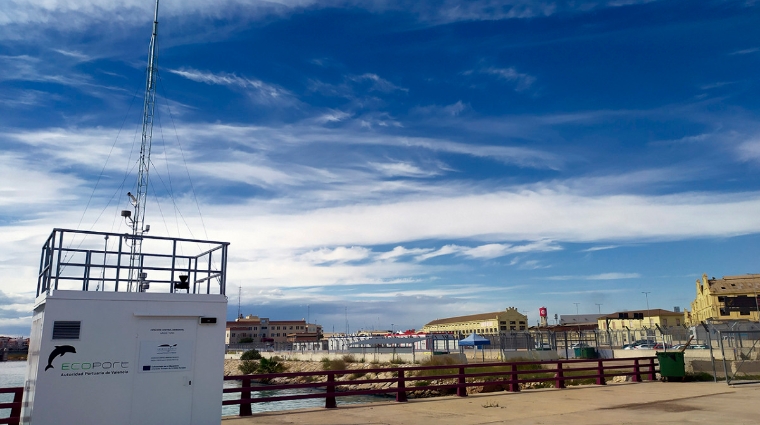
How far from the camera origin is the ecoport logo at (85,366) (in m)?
9.87

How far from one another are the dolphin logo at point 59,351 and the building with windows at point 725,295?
78306 millimetres

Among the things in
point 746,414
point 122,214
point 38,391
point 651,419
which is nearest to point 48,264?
point 38,391

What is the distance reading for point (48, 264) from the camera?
435 inches

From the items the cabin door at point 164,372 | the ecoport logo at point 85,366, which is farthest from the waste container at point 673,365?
the ecoport logo at point 85,366

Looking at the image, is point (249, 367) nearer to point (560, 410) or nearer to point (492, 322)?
point (560, 410)

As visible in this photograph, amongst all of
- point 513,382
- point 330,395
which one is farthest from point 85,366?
point 513,382

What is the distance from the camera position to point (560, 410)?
15.0 meters

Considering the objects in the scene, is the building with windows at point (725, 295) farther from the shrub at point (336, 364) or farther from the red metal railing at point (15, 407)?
the red metal railing at point (15, 407)

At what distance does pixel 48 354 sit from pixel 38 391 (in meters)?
0.64

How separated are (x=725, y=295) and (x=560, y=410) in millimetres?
78909

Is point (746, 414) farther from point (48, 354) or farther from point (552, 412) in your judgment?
point (48, 354)

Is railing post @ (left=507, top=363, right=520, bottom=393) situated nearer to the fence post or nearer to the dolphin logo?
the fence post

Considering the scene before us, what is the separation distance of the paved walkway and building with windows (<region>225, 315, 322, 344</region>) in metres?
128

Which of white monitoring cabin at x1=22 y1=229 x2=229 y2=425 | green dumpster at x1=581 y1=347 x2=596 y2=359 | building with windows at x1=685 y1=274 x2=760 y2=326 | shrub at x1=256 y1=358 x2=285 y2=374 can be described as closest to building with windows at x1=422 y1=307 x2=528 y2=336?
building with windows at x1=685 y1=274 x2=760 y2=326
